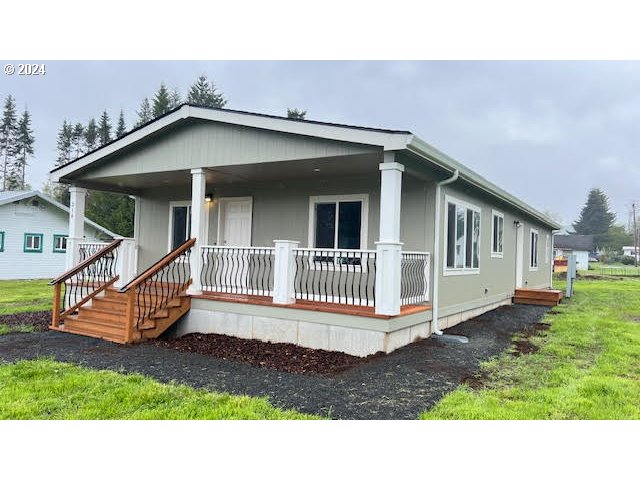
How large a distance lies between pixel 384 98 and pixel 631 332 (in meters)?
30.1

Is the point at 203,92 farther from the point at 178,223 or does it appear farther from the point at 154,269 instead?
the point at 154,269

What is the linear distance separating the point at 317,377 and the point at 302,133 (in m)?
3.35

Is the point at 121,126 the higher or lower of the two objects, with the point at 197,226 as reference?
higher

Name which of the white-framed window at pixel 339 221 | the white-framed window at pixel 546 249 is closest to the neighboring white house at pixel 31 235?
the white-framed window at pixel 339 221

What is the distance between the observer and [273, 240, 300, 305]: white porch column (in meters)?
6.83

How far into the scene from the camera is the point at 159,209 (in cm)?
1059

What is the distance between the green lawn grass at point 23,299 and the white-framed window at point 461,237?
9119mm

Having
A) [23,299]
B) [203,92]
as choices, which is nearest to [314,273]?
[23,299]

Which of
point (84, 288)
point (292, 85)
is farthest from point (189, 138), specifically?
point (292, 85)

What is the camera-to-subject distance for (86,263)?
26.6 ft

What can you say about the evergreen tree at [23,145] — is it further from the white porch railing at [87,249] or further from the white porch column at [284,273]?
the white porch column at [284,273]

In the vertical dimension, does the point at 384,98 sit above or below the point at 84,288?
above
